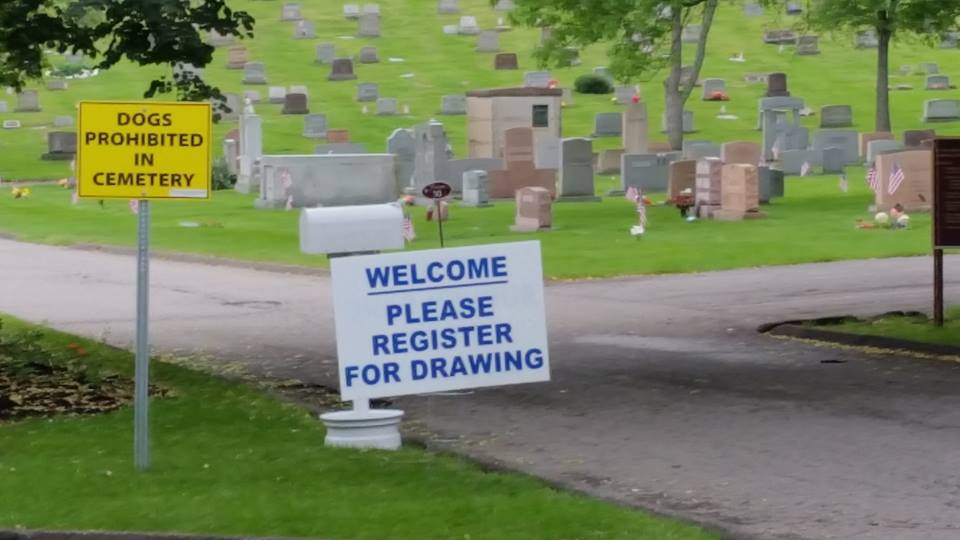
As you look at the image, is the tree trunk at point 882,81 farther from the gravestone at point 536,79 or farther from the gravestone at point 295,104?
the gravestone at point 295,104

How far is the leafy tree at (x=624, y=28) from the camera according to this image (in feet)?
115

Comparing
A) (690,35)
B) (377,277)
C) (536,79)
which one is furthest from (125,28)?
(690,35)

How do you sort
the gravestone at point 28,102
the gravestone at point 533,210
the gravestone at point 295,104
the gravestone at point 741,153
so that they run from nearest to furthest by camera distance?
the gravestone at point 533,210, the gravestone at point 741,153, the gravestone at point 295,104, the gravestone at point 28,102

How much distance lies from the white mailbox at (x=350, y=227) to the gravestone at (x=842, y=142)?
2751 centimetres

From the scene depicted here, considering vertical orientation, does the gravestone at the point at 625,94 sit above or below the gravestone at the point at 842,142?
above

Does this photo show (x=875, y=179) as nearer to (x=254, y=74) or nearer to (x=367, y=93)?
(x=367, y=93)

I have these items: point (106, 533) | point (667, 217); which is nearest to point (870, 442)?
point (106, 533)

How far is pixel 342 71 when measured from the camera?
2753 inches

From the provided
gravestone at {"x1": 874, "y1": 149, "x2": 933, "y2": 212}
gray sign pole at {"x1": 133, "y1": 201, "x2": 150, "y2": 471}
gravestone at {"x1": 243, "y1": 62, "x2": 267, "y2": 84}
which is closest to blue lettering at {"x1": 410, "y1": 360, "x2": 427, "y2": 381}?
gray sign pole at {"x1": 133, "y1": 201, "x2": 150, "y2": 471}

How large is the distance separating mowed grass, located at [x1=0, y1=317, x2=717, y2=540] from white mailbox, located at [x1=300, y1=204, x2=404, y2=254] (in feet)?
24.9

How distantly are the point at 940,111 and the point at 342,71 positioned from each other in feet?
73.7

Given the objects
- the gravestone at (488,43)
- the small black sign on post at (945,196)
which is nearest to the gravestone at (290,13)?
the gravestone at (488,43)

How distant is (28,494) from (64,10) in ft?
20.7

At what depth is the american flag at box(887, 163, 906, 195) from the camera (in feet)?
109
